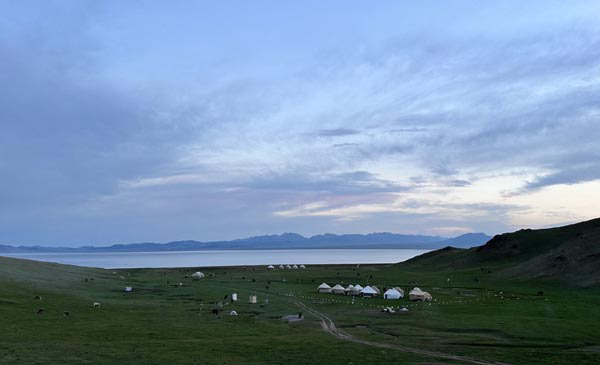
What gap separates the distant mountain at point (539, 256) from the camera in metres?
107

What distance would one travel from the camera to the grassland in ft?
133

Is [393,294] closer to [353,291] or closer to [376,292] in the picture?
[376,292]

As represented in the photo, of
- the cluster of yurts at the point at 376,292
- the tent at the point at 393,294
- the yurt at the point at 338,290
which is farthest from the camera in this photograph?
the yurt at the point at 338,290

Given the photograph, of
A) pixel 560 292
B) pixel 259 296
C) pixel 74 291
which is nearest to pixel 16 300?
pixel 74 291

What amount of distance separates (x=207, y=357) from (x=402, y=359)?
49.5 ft

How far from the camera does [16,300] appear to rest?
6981cm

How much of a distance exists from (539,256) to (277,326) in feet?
296

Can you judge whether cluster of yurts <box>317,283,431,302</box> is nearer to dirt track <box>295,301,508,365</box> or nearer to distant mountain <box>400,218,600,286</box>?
dirt track <box>295,301,508,365</box>

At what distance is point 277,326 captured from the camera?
57156 millimetres

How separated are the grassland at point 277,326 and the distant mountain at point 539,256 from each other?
8146 millimetres

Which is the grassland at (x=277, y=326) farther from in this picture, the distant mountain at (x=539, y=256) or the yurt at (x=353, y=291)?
the distant mountain at (x=539, y=256)

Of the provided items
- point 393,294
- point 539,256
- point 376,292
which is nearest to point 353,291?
point 376,292

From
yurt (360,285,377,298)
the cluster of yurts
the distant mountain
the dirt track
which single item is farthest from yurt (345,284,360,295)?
the distant mountain

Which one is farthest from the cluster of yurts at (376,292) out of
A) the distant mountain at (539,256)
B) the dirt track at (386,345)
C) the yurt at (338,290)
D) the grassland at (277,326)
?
the distant mountain at (539,256)
